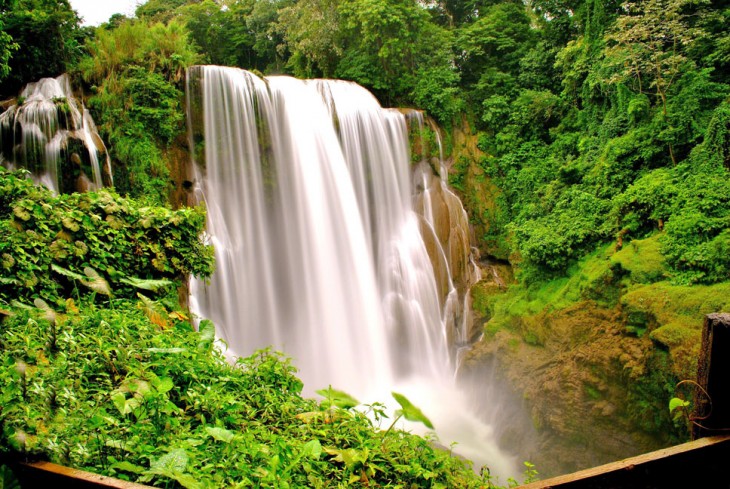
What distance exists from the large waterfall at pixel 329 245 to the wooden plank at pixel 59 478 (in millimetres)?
7091

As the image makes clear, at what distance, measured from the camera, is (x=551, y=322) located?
8.46 m

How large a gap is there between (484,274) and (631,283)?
576 centimetres

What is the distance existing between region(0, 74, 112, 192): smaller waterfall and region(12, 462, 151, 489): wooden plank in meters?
6.93

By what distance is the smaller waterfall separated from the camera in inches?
285

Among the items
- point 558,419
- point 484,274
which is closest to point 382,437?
point 558,419

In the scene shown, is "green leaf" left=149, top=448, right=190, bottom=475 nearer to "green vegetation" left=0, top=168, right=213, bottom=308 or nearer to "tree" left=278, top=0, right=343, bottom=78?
"green vegetation" left=0, top=168, right=213, bottom=308

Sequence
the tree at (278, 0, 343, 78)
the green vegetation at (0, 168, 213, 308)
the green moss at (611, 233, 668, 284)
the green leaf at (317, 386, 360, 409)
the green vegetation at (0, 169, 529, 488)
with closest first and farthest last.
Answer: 1. the green vegetation at (0, 169, 529, 488)
2. the green leaf at (317, 386, 360, 409)
3. the green vegetation at (0, 168, 213, 308)
4. the green moss at (611, 233, 668, 284)
5. the tree at (278, 0, 343, 78)

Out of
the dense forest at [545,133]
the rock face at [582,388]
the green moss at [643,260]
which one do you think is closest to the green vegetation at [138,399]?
the dense forest at [545,133]

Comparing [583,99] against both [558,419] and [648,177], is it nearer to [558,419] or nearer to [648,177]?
[648,177]

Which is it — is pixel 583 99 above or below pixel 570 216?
above

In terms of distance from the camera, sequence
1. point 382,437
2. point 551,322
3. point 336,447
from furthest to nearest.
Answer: point 551,322 < point 382,437 < point 336,447

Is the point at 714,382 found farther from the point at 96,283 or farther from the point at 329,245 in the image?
the point at 329,245

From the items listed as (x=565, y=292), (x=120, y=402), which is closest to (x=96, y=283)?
(x=120, y=402)

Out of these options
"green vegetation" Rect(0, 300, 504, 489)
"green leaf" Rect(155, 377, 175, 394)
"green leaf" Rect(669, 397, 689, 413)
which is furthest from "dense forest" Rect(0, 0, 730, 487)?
"green leaf" Rect(669, 397, 689, 413)
